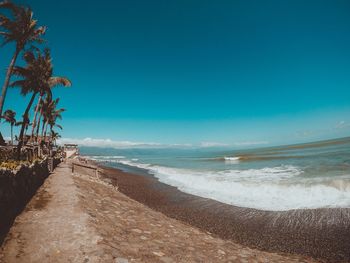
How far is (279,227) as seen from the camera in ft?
31.8

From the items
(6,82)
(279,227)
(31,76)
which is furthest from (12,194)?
(31,76)

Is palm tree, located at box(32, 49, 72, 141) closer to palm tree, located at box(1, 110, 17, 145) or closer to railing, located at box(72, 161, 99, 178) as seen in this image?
railing, located at box(72, 161, 99, 178)

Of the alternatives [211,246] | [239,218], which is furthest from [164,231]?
[239,218]

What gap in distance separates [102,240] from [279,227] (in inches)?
281

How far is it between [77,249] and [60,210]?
304cm

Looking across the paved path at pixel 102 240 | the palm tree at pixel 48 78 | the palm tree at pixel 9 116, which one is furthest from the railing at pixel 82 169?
the palm tree at pixel 9 116

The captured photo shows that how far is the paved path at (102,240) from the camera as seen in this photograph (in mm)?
5297

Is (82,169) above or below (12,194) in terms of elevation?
below

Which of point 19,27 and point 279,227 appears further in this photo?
point 19,27

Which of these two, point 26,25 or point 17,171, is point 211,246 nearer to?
point 17,171

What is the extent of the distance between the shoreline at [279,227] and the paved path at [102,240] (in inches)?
41.1

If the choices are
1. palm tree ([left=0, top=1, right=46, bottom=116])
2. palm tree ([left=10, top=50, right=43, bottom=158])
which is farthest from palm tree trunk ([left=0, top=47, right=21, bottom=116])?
palm tree ([left=10, top=50, right=43, bottom=158])

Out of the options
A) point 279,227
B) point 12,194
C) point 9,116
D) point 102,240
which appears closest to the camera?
point 102,240

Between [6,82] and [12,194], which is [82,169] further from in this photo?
[12,194]
